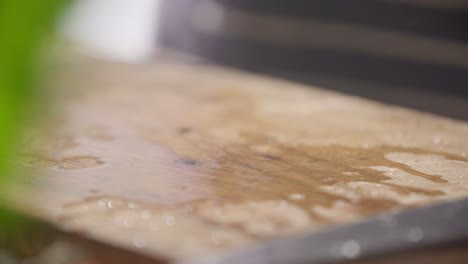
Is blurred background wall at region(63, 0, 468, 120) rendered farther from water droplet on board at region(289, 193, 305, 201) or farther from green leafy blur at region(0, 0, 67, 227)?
green leafy blur at region(0, 0, 67, 227)

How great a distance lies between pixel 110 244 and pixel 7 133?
31 centimetres

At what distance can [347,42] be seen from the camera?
2.44 metres

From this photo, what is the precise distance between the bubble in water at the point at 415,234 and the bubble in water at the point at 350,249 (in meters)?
0.06

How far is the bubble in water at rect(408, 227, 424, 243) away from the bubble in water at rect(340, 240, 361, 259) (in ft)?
0.18

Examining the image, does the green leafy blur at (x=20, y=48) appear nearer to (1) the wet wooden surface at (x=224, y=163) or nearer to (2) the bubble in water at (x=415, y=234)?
(1) the wet wooden surface at (x=224, y=163)

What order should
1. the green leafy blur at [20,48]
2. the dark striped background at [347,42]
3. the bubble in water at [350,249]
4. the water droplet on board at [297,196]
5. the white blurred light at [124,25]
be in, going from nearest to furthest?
the green leafy blur at [20,48] → the bubble in water at [350,249] → the water droplet on board at [297,196] → the dark striped background at [347,42] → the white blurred light at [124,25]

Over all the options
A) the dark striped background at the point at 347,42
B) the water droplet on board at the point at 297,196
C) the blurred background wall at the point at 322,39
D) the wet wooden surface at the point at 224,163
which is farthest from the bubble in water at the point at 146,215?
the dark striped background at the point at 347,42

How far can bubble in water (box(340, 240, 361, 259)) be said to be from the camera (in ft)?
1.67

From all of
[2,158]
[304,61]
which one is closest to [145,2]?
[304,61]

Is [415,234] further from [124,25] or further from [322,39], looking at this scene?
[124,25]

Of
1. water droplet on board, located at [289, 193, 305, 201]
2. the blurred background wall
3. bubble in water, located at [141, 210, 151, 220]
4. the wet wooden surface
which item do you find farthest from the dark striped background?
bubble in water, located at [141, 210, 151, 220]

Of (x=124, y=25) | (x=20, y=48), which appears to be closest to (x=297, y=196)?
(x=20, y=48)

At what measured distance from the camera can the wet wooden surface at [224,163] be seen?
59cm

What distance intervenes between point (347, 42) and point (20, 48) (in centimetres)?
229
